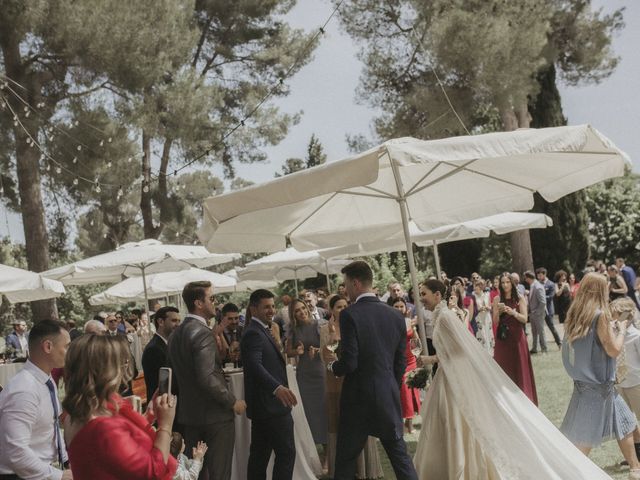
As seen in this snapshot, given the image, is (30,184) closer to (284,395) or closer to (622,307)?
(284,395)

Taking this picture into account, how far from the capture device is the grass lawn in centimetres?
667

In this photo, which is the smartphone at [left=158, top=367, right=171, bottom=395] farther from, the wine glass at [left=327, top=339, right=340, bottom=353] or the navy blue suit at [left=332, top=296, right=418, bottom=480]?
the wine glass at [left=327, top=339, right=340, bottom=353]

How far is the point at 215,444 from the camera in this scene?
17.8 feet

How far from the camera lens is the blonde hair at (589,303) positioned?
584 cm

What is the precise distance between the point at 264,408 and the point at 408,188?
10.0 ft

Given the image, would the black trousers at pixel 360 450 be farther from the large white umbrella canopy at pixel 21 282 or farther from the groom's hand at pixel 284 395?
the large white umbrella canopy at pixel 21 282

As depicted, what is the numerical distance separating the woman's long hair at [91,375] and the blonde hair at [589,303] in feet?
13.0

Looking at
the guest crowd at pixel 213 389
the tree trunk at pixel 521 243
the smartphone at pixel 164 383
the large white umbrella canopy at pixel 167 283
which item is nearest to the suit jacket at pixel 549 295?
the tree trunk at pixel 521 243

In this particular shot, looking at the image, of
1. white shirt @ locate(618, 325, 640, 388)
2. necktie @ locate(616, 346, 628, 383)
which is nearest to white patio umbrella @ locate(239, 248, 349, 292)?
white shirt @ locate(618, 325, 640, 388)

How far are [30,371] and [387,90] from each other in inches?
906

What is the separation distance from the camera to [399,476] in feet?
17.3

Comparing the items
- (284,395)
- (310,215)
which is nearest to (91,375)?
(284,395)

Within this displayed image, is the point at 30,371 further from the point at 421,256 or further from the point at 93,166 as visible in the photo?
Result: the point at 421,256

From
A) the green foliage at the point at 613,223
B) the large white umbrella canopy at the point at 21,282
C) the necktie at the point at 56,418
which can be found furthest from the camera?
the green foliage at the point at 613,223
